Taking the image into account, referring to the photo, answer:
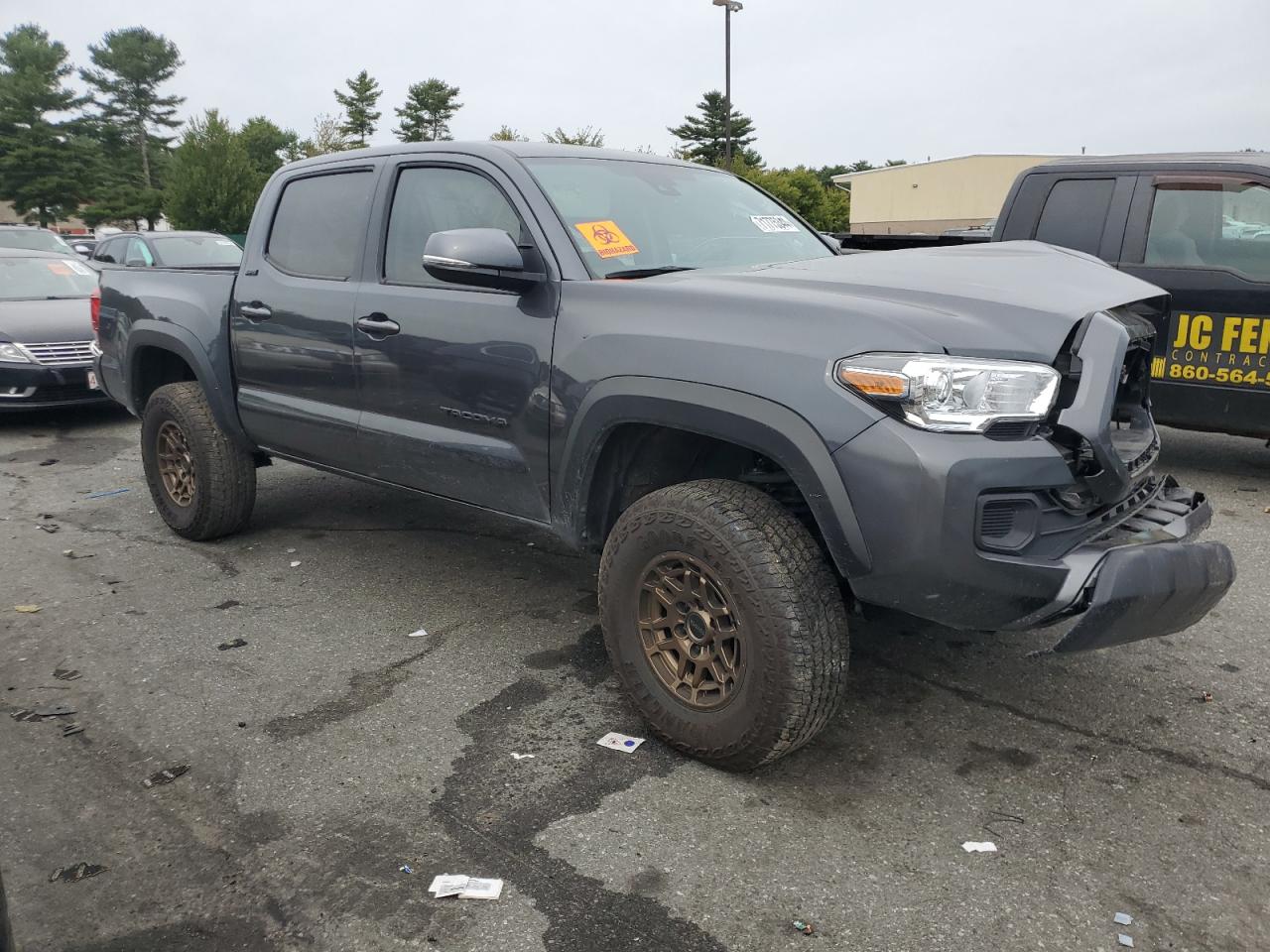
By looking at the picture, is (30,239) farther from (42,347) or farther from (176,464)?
(176,464)

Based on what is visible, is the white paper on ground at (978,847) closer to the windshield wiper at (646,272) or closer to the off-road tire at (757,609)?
the off-road tire at (757,609)

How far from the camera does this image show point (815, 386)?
8.41ft

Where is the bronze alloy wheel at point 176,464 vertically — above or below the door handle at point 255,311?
below

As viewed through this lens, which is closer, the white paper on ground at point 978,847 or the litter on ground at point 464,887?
the litter on ground at point 464,887

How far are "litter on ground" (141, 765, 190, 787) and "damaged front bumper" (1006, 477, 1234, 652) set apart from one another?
7.95ft

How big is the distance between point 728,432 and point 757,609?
1.59 feet

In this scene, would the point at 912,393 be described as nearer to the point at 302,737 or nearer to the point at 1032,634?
the point at 1032,634

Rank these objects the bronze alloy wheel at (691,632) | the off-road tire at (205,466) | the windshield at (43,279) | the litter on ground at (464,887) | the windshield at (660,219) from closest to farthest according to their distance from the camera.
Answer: the litter on ground at (464,887)
the bronze alloy wheel at (691,632)
the windshield at (660,219)
the off-road tire at (205,466)
the windshield at (43,279)

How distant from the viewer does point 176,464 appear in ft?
17.3

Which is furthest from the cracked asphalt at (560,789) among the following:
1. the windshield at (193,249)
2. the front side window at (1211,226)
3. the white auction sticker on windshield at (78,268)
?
the windshield at (193,249)

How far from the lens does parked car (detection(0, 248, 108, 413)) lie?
26.7ft

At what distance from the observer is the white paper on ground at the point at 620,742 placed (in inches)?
122

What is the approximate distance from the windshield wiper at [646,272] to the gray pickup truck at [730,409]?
0.01 meters

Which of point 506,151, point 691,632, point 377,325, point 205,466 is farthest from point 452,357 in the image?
point 205,466
